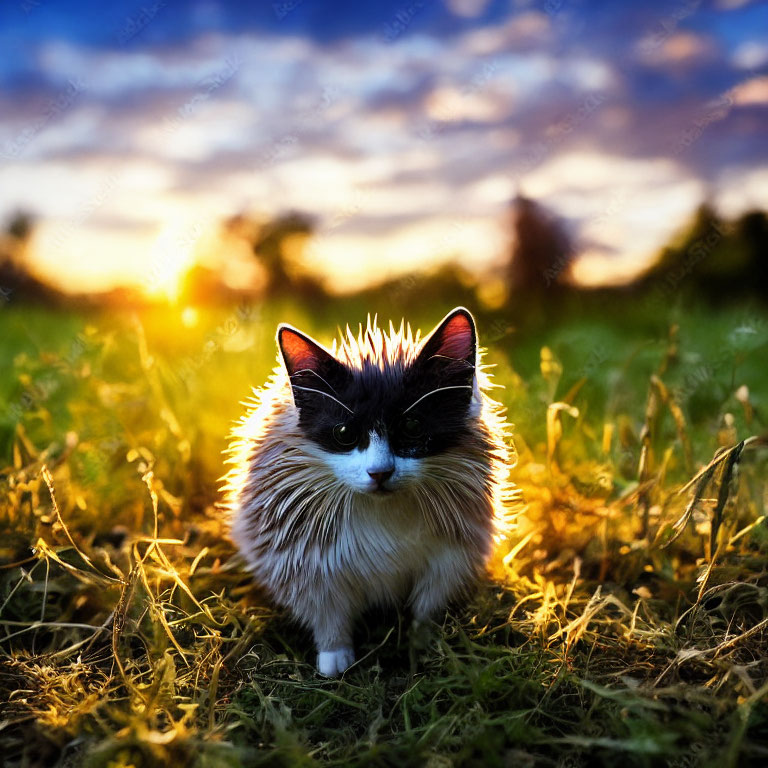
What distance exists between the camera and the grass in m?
2.02

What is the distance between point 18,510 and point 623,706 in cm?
245

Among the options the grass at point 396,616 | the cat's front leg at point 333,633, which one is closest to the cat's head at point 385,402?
the cat's front leg at point 333,633

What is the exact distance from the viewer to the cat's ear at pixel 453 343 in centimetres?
243

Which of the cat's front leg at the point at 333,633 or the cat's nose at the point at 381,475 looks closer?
the cat's nose at the point at 381,475

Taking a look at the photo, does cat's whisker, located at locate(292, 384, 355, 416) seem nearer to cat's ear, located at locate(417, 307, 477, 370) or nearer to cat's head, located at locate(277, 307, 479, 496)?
cat's head, located at locate(277, 307, 479, 496)

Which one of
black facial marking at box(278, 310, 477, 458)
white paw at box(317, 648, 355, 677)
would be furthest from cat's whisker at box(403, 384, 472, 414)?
white paw at box(317, 648, 355, 677)

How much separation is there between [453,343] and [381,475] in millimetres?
518

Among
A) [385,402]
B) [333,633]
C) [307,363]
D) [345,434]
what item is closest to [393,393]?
[385,402]

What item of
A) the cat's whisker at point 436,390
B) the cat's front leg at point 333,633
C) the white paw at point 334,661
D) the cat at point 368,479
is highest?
the cat's whisker at point 436,390

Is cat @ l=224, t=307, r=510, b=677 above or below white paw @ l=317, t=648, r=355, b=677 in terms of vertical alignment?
above

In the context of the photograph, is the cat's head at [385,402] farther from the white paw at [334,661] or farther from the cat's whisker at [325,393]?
the white paw at [334,661]

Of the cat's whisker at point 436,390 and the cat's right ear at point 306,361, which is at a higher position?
the cat's right ear at point 306,361

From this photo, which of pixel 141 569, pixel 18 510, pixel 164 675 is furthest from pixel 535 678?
pixel 18 510

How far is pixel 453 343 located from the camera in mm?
2473
